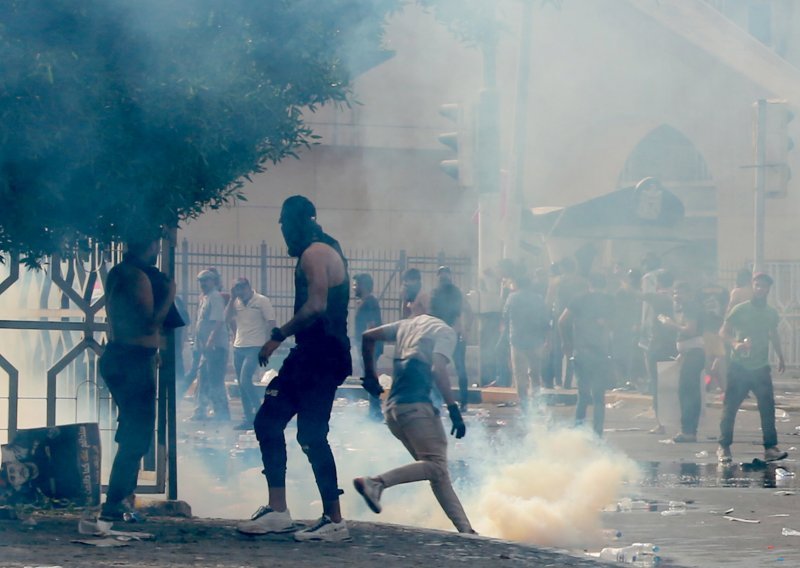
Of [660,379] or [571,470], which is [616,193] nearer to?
[660,379]

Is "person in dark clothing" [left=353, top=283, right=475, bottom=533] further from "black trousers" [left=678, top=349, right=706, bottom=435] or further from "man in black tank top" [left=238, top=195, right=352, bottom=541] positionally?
"black trousers" [left=678, top=349, right=706, bottom=435]

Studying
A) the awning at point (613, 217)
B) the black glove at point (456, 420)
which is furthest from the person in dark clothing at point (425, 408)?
the awning at point (613, 217)

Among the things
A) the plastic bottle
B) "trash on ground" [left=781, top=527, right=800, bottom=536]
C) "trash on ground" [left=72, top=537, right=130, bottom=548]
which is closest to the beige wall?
"trash on ground" [left=781, top=527, right=800, bottom=536]

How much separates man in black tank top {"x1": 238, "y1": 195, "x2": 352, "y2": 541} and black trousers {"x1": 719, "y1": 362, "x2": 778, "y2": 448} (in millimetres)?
5168

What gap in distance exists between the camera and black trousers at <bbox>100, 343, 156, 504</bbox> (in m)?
5.96

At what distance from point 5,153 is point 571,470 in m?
3.63

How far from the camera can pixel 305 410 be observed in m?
5.82

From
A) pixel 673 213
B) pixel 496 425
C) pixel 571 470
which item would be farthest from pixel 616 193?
pixel 571 470

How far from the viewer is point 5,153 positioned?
5312 millimetres

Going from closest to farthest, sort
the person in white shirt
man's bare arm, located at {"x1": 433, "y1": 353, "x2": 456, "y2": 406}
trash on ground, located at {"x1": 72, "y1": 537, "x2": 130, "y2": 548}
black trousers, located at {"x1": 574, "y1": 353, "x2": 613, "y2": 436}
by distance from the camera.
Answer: trash on ground, located at {"x1": 72, "y1": 537, "x2": 130, "y2": 548}
man's bare arm, located at {"x1": 433, "y1": 353, "x2": 456, "y2": 406}
black trousers, located at {"x1": 574, "y1": 353, "x2": 613, "y2": 436}
the person in white shirt

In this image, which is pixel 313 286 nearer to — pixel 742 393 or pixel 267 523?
pixel 267 523

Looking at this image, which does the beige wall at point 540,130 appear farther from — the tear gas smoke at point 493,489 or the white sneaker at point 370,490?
the white sneaker at point 370,490

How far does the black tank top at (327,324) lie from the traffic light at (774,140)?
9704 millimetres

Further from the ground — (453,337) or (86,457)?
(453,337)
